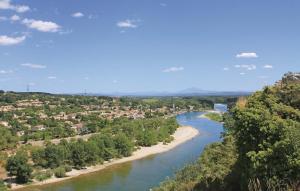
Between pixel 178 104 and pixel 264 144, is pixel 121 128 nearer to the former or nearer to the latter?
pixel 264 144

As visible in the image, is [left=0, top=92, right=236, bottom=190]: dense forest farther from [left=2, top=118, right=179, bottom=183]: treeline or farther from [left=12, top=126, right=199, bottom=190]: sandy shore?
[left=12, top=126, right=199, bottom=190]: sandy shore

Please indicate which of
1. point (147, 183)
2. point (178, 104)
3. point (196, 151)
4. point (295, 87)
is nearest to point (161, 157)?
point (196, 151)

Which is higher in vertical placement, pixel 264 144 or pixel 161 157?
pixel 264 144

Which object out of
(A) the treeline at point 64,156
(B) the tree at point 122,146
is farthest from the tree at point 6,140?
(B) the tree at point 122,146

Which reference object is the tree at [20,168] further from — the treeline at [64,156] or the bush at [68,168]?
the bush at [68,168]

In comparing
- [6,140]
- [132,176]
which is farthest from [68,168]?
[6,140]

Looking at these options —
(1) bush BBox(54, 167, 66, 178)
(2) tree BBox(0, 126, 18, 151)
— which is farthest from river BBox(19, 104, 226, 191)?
(2) tree BBox(0, 126, 18, 151)
